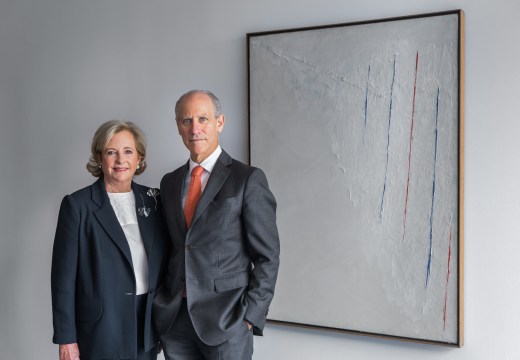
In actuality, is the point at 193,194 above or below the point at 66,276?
above

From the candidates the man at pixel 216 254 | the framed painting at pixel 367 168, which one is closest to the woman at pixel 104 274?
the man at pixel 216 254

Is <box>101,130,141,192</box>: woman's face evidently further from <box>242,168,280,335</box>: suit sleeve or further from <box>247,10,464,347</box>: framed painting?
<box>247,10,464,347</box>: framed painting

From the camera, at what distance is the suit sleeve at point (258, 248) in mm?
2105

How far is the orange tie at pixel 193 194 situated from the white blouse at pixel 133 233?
223 mm

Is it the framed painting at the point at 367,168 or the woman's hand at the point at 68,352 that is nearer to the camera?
the woman's hand at the point at 68,352

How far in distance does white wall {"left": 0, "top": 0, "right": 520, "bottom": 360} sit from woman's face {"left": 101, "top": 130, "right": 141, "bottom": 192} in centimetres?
64

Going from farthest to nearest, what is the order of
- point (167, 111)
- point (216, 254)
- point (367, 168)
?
point (167, 111) < point (367, 168) < point (216, 254)

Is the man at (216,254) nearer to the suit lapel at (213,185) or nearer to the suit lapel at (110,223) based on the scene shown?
the suit lapel at (213,185)

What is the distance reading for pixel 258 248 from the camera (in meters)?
2.13

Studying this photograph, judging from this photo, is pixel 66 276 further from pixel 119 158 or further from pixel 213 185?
pixel 213 185

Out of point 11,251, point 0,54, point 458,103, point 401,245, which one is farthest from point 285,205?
point 0,54

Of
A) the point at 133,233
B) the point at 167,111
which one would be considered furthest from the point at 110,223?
Answer: the point at 167,111

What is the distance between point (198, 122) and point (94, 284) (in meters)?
0.68

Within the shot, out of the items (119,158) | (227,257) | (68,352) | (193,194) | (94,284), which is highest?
(119,158)
